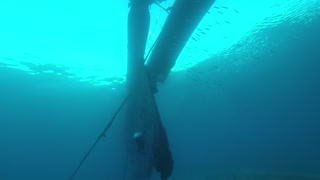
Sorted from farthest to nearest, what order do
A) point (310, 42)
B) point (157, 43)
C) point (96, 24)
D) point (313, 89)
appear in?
1. point (313, 89)
2. point (310, 42)
3. point (96, 24)
4. point (157, 43)

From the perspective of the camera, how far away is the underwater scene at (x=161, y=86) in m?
11.3

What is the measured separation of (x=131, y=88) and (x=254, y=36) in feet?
39.7

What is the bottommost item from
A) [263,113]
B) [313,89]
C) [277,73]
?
[263,113]

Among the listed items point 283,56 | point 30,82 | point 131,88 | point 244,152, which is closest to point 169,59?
point 131,88

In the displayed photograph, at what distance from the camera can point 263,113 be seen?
39.5 meters

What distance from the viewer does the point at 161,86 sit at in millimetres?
18797

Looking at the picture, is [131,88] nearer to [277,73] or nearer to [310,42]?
[310,42]

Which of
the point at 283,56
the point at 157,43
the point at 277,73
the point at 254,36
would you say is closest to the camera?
the point at 157,43

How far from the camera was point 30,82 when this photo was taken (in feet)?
68.0

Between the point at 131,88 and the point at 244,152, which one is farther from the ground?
the point at 131,88

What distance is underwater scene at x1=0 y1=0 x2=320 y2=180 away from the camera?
11297mm

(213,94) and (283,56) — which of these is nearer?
(283,56)

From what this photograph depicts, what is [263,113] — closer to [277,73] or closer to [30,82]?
[277,73]

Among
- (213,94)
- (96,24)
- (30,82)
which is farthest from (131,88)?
(213,94)
